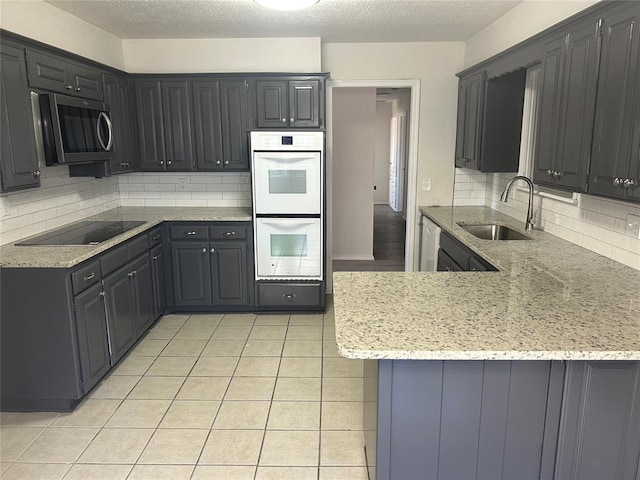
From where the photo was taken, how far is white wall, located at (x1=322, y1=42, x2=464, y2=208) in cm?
441

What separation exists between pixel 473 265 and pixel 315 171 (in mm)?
1623

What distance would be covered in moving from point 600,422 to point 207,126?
361cm

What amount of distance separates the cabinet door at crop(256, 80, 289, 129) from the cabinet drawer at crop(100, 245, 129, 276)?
1.62 m

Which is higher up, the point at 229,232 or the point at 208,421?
the point at 229,232

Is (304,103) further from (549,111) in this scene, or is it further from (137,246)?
(549,111)

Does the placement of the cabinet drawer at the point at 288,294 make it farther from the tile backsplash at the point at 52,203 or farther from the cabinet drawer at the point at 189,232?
the tile backsplash at the point at 52,203

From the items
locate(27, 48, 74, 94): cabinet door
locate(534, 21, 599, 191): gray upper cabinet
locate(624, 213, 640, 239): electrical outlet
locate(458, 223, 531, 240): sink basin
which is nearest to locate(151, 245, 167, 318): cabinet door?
locate(27, 48, 74, 94): cabinet door

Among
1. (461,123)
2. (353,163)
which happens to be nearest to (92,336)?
(461,123)

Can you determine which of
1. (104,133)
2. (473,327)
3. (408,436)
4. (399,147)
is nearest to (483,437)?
(408,436)

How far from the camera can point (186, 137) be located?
4.21 m

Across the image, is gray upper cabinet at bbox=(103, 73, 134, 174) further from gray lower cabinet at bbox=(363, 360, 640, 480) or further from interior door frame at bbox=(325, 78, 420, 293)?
gray lower cabinet at bbox=(363, 360, 640, 480)

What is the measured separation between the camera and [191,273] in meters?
4.21

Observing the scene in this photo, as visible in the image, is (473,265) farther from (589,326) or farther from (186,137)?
(186,137)

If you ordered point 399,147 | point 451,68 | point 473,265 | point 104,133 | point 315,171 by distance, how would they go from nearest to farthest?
point 473,265
point 104,133
point 315,171
point 451,68
point 399,147
